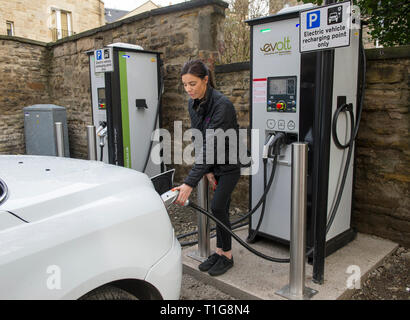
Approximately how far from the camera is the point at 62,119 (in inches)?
344

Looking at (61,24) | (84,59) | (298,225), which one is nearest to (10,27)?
(61,24)

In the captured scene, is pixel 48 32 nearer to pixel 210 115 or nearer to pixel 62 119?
pixel 62 119

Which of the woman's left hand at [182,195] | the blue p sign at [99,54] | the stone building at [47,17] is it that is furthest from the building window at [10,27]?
the woman's left hand at [182,195]

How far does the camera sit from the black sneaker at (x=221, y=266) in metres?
3.38

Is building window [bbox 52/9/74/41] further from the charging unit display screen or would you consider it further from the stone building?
the charging unit display screen

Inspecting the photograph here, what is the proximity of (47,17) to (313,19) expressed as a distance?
25481 millimetres

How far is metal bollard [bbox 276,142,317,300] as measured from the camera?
2691 mm

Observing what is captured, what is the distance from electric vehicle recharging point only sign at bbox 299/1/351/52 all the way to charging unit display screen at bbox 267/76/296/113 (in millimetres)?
662

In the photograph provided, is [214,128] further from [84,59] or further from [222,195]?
[84,59]

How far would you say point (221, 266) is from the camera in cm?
342

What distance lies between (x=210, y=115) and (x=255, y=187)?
3.60 ft
